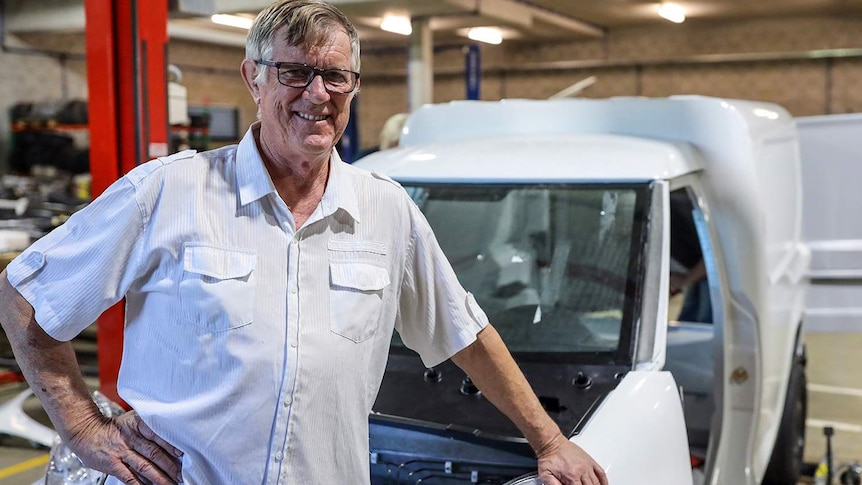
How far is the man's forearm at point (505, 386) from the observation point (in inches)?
82.2

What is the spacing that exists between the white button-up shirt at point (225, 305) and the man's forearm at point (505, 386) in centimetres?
34

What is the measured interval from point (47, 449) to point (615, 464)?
469cm

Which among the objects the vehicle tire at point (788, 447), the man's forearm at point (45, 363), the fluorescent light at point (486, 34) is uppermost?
the fluorescent light at point (486, 34)

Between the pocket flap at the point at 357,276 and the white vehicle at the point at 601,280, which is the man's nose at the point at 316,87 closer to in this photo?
the pocket flap at the point at 357,276

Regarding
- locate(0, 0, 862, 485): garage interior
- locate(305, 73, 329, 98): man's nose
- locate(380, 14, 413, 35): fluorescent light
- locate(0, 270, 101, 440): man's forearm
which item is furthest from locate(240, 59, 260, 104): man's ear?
locate(380, 14, 413, 35): fluorescent light

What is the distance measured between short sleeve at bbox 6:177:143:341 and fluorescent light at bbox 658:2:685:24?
1522cm

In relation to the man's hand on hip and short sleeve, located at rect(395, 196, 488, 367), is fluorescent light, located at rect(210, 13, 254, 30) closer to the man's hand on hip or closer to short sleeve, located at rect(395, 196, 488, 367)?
short sleeve, located at rect(395, 196, 488, 367)

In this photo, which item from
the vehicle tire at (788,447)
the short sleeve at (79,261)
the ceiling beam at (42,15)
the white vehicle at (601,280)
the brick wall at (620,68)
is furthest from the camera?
the brick wall at (620,68)

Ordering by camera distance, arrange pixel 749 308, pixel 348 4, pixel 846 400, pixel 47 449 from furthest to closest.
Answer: pixel 348 4, pixel 846 400, pixel 47 449, pixel 749 308

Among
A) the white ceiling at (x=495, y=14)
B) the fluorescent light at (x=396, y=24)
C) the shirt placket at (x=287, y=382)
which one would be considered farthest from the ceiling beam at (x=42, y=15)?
the shirt placket at (x=287, y=382)

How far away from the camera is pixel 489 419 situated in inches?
96.1

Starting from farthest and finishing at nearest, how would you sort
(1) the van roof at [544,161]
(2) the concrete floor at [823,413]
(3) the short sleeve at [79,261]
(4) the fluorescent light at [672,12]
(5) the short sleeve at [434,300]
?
(4) the fluorescent light at [672,12], (2) the concrete floor at [823,413], (1) the van roof at [544,161], (5) the short sleeve at [434,300], (3) the short sleeve at [79,261]

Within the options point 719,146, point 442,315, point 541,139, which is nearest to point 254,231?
point 442,315

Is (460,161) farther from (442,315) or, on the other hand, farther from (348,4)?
(348,4)
